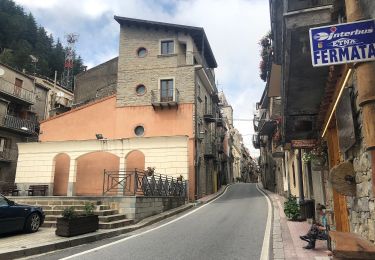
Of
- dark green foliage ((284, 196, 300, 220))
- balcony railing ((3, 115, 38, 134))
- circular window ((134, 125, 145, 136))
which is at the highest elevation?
balcony railing ((3, 115, 38, 134))

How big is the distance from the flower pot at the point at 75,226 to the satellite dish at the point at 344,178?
7.18m

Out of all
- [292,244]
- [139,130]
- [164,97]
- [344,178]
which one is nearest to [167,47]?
[164,97]

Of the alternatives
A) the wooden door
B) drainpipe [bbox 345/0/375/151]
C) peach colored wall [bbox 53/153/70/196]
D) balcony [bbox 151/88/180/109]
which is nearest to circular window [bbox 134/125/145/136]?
balcony [bbox 151/88/180/109]

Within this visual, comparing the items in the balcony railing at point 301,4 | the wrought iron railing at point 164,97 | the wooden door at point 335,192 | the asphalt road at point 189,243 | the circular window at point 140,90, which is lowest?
the asphalt road at point 189,243

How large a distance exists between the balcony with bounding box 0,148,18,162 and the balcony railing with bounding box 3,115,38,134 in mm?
2041

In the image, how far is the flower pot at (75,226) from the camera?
9867 millimetres

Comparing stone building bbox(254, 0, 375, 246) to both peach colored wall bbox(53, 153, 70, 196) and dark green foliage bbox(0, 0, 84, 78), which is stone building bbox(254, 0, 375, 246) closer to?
peach colored wall bbox(53, 153, 70, 196)

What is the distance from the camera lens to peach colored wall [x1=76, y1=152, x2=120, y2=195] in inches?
974

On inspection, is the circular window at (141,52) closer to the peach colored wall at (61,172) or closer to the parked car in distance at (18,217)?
the peach colored wall at (61,172)

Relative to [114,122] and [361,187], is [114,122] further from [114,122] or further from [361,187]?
[361,187]

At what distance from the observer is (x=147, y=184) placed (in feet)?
55.7

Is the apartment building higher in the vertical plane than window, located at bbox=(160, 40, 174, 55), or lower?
lower

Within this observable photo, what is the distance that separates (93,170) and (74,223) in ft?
51.0

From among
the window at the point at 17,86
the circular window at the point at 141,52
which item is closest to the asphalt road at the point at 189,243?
the circular window at the point at 141,52
